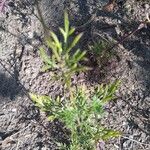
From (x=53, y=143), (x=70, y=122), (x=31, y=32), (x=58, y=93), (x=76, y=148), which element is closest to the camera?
(x=70, y=122)

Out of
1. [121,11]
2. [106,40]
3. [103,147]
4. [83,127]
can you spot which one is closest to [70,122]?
[83,127]

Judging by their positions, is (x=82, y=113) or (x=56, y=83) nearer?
(x=82, y=113)

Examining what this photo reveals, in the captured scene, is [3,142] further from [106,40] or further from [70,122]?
[106,40]

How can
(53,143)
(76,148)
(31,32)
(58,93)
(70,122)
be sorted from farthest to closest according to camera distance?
(31,32) < (58,93) < (53,143) < (76,148) < (70,122)

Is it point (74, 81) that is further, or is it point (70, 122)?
point (74, 81)

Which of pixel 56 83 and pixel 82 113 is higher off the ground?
pixel 56 83

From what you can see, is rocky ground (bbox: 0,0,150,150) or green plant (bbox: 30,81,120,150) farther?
rocky ground (bbox: 0,0,150,150)
